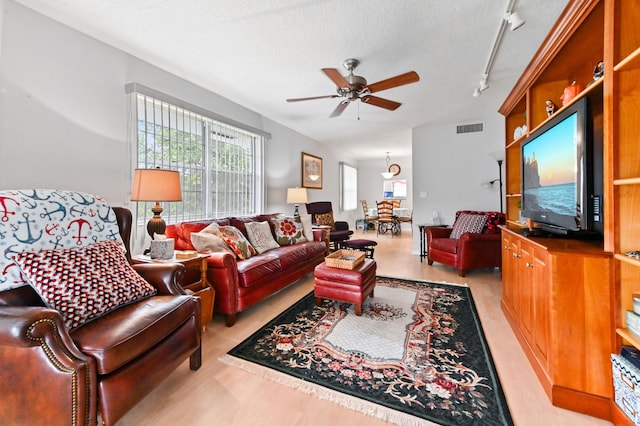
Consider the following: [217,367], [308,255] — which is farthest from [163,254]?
[308,255]

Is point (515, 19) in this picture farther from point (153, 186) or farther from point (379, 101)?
point (153, 186)

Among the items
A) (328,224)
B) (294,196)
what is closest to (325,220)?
(328,224)

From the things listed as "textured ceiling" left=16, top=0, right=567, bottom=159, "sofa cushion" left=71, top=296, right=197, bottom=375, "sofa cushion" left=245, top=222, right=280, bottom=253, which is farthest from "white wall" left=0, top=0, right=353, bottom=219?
"sofa cushion" left=71, top=296, right=197, bottom=375

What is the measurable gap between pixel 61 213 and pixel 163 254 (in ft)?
2.32

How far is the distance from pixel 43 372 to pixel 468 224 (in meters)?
4.54

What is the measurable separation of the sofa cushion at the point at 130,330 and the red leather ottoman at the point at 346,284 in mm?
1290

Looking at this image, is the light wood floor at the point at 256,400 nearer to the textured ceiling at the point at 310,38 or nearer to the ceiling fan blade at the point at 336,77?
the ceiling fan blade at the point at 336,77

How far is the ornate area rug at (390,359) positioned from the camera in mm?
1448

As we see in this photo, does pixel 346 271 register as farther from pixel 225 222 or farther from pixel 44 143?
pixel 44 143

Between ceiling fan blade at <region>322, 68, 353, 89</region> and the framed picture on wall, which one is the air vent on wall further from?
ceiling fan blade at <region>322, 68, 353, 89</region>

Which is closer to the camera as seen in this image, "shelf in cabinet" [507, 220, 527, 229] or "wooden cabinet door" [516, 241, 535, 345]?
"wooden cabinet door" [516, 241, 535, 345]

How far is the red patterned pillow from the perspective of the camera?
135cm

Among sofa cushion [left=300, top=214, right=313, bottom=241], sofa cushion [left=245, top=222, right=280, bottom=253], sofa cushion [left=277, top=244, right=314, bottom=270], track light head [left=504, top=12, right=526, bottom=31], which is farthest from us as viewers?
sofa cushion [left=300, top=214, right=313, bottom=241]

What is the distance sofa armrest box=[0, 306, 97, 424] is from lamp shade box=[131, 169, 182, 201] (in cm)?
120
